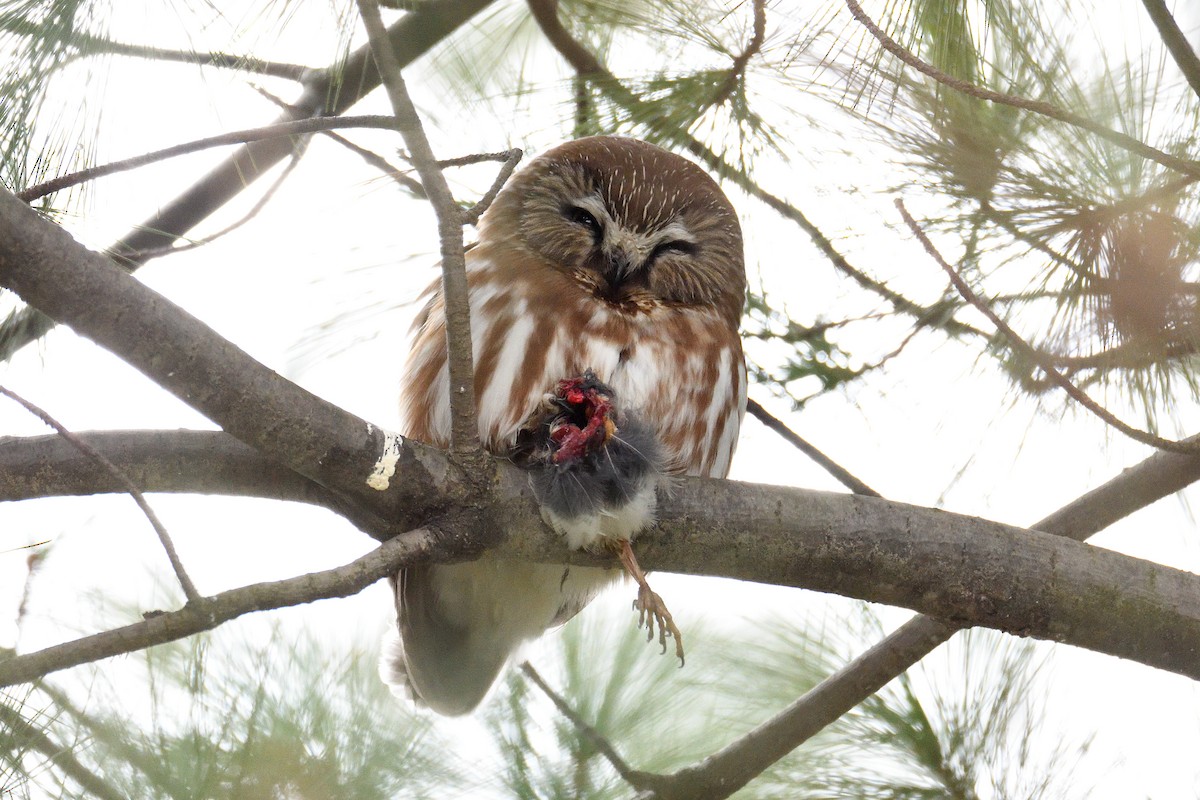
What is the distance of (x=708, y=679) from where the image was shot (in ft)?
10.9

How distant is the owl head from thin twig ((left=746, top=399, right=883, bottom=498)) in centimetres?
44

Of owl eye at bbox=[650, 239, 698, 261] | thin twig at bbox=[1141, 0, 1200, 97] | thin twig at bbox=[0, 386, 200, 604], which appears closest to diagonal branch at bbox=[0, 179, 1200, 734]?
thin twig at bbox=[0, 386, 200, 604]

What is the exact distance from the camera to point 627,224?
3215mm

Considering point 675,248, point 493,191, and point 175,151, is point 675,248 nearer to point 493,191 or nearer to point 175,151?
point 493,191

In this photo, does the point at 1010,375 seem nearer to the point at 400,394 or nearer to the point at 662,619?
the point at 662,619

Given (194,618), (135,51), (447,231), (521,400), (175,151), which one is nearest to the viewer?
(194,618)

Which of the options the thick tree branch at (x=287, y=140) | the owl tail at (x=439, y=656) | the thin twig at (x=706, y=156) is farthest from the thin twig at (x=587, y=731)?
the thick tree branch at (x=287, y=140)

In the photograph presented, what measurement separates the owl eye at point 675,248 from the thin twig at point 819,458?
54cm

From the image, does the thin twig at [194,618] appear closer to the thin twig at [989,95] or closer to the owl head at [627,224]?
the thin twig at [989,95]

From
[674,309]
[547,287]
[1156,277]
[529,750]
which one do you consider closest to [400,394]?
[547,287]

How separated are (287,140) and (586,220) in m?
0.75

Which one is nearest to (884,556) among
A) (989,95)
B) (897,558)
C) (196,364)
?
(897,558)

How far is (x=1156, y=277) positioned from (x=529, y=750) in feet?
5.80

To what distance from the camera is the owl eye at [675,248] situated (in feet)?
10.5
